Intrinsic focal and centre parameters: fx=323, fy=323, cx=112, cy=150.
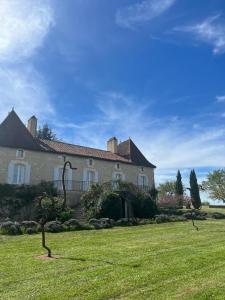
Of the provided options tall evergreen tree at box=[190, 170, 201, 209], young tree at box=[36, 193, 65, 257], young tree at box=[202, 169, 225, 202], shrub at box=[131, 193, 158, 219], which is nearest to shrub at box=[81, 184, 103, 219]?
shrub at box=[131, 193, 158, 219]

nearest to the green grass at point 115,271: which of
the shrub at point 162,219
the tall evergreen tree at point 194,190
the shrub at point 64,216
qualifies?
the shrub at point 64,216

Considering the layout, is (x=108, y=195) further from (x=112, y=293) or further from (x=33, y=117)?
(x=112, y=293)

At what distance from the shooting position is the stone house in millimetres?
22213

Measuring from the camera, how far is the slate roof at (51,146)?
22.7 metres

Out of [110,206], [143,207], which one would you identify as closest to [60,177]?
[110,206]

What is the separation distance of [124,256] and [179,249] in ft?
5.61

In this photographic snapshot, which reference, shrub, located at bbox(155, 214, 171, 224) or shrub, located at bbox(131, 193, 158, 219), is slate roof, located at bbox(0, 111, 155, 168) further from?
shrub, located at bbox(155, 214, 171, 224)

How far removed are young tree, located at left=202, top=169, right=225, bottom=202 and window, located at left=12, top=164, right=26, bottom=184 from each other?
38873 millimetres

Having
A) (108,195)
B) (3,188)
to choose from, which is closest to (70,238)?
(108,195)

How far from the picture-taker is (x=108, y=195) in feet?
60.2

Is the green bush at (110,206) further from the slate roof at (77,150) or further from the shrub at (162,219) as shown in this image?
the slate roof at (77,150)

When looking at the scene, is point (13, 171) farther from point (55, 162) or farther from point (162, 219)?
point (162, 219)

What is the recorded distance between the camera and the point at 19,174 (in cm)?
2242

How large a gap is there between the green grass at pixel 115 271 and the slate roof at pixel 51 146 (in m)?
14.3
